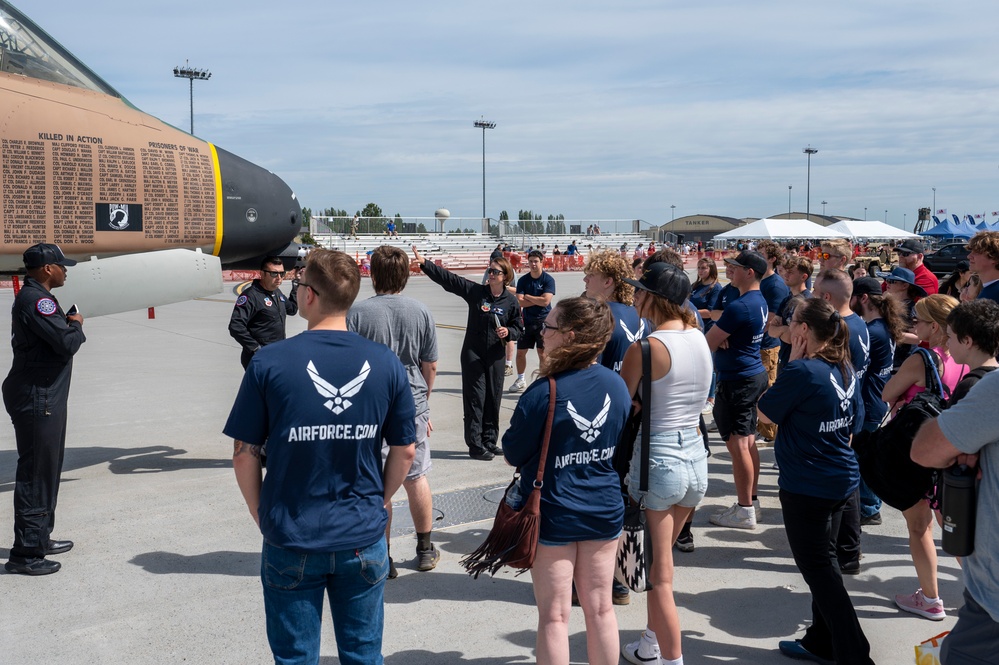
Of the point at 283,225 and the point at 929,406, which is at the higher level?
the point at 283,225

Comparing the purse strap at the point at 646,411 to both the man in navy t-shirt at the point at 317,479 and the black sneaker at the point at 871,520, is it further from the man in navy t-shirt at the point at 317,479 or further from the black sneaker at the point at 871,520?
the black sneaker at the point at 871,520

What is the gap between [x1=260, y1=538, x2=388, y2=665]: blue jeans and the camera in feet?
8.82

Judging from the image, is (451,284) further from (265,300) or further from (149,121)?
(149,121)

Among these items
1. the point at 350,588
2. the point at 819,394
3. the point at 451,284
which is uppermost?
the point at 451,284

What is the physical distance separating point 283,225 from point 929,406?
5.44 metres

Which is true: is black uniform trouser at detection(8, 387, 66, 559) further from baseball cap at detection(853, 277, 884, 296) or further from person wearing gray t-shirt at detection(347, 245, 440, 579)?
baseball cap at detection(853, 277, 884, 296)

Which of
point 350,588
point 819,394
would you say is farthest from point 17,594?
point 819,394

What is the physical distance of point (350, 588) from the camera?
278 centimetres

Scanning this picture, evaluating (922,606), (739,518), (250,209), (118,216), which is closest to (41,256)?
(118,216)

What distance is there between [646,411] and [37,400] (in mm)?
3641

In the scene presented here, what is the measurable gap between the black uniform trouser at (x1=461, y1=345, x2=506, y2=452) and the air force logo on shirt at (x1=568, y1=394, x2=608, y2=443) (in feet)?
13.7

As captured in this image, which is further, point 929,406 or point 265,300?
point 265,300

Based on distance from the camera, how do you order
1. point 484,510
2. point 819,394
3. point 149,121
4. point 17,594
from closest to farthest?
point 819,394 < point 17,594 < point 484,510 < point 149,121

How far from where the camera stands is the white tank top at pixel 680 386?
140 inches
